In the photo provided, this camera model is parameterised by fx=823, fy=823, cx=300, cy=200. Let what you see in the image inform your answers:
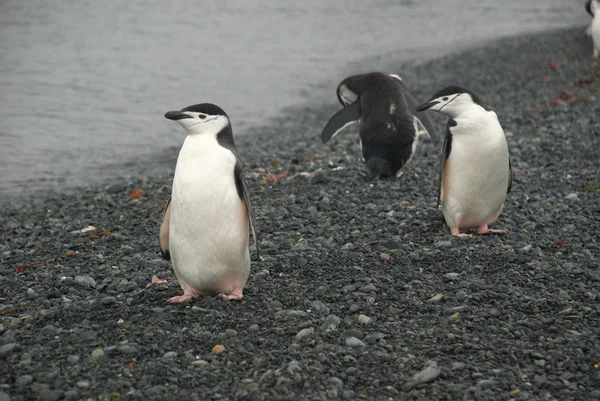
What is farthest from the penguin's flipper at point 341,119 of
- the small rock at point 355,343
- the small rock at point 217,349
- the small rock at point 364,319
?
the small rock at point 217,349

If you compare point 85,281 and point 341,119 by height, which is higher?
point 341,119

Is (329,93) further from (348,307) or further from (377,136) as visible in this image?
(348,307)

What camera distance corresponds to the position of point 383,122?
24.7 feet

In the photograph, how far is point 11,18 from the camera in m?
19.9

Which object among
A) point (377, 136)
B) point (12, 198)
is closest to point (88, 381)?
point (377, 136)

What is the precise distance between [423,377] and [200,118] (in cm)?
178

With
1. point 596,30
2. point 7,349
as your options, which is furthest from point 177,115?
point 596,30

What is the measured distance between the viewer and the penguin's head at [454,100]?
5.62 m

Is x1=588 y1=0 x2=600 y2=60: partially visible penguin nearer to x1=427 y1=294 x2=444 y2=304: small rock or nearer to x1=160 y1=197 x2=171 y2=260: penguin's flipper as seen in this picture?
x1=427 y1=294 x2=444 y2=304: small rock

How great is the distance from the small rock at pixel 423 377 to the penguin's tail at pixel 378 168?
365 cm

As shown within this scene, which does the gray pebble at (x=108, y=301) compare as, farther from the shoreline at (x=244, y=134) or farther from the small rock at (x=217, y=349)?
the shoreline at (x=244, y=134)

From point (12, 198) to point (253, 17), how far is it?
1317 centimetres

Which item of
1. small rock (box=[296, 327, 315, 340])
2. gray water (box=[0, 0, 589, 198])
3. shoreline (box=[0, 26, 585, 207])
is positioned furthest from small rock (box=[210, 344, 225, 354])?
gray water (box=[0, 0, 589, 198])

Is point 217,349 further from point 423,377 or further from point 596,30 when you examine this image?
point 596,30
